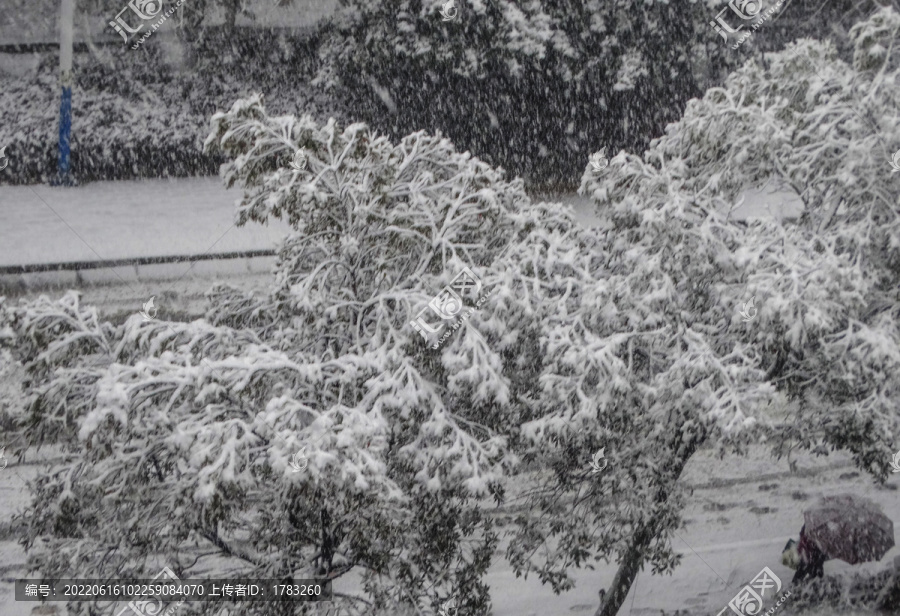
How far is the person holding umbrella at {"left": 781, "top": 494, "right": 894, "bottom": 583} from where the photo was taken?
8.69 meters

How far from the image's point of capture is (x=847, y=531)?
28.6 ft

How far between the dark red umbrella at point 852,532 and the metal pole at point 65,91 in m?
14.6

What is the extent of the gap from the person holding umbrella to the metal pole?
572 inches

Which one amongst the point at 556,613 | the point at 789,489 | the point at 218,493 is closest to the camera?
the point at 218,493

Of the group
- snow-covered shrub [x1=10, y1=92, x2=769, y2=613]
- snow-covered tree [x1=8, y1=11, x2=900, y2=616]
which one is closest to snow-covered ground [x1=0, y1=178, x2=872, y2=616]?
snow-covered tree [x1=8, y1=11, x2=900, y2=616]

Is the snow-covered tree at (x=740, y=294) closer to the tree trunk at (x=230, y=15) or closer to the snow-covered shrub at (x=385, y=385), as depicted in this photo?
the snow-covered shrub at (x=385, y=385)

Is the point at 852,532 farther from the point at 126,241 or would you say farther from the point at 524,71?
the point at 126,241

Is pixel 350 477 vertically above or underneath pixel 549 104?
underneath

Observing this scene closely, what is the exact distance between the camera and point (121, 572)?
19.0 feet

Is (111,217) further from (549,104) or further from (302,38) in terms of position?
(549,104)

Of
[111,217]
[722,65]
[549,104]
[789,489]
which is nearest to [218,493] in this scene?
[789,489]

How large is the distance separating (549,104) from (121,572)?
542 inches

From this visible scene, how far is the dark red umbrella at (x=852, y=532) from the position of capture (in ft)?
28.5

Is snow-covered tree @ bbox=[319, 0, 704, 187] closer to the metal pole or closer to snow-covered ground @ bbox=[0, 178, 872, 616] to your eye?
snow-covered ground @ bbox=[0, 178, 872, 616]
